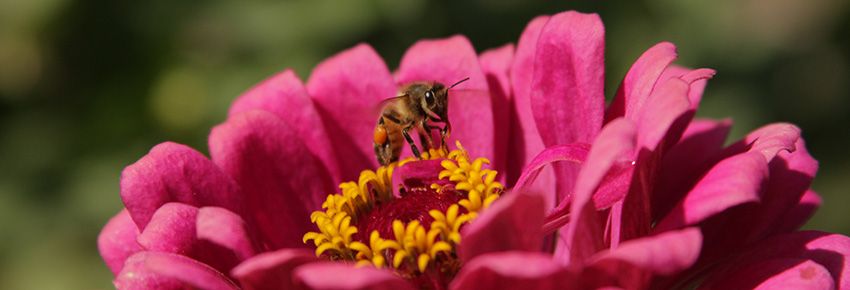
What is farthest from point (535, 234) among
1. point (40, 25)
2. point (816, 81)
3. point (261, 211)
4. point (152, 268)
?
point (816, 81)

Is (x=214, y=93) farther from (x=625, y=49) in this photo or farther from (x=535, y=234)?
(x=535, y=234)

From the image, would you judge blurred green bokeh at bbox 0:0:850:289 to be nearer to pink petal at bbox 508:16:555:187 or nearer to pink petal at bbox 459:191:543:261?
pink petal at bbox 508:16:555:187

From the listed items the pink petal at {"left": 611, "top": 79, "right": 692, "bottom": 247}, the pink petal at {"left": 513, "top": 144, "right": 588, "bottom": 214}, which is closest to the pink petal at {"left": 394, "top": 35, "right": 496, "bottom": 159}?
the pink petal at {"left": 513, "top": 144, "right": 588, "bottom": 214}

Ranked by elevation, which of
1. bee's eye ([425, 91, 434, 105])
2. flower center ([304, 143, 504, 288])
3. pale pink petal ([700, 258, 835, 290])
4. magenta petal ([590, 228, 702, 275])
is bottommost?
pale pink petal ([700, 258, 835, 290])

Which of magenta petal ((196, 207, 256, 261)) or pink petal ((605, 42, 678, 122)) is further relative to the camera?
pink petal ((605, 42, 678, 122))

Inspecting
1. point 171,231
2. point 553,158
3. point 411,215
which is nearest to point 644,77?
point 553,158

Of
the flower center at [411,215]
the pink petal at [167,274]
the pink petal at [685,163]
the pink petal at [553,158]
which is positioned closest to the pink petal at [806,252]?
the pink petal at [685,163]
